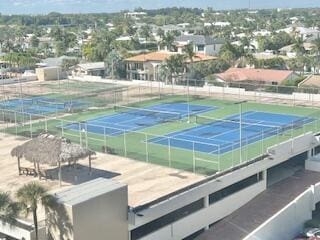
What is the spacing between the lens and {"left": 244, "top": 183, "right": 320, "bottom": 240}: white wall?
84.8 ft

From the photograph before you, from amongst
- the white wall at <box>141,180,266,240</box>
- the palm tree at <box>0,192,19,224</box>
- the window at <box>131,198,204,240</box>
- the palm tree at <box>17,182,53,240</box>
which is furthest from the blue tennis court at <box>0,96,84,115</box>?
the palm tree at <box>17,182,53,240</box>

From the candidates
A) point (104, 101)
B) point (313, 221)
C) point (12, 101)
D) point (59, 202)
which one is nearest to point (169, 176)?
point (313, 221)

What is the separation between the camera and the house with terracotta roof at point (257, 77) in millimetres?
61219

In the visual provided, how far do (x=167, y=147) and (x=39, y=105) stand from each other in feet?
62.4

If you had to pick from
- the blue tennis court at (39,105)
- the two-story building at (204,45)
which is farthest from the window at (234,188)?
the two-story building at (204,45)

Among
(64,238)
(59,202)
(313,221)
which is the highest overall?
(59,202)

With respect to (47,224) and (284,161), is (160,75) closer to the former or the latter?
(284,161)

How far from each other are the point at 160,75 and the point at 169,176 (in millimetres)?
37620

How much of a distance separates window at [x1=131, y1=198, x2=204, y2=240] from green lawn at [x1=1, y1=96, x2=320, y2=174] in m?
4.00

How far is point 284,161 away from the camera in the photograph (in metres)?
33.6

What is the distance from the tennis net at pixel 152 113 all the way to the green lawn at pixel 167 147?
108 centimetres

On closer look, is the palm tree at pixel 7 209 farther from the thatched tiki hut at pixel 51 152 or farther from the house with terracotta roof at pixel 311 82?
the house with terracotta roof at pixel 311 82

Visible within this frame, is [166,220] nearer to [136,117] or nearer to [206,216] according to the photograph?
[206,216]

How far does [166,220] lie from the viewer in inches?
1032
